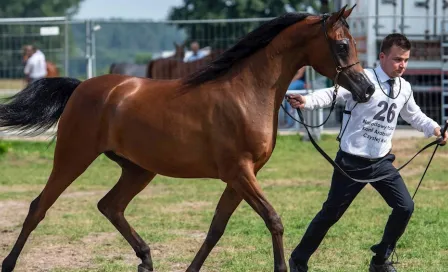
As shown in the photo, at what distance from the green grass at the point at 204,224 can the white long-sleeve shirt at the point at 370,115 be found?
3.99 feet

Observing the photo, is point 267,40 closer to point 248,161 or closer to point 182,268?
point 248,161

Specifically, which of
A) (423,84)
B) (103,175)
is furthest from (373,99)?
(423,84)

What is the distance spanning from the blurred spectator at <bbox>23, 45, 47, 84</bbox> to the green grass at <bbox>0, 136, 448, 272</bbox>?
169 inches

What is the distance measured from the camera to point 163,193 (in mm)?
12492

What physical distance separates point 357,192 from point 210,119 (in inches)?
46.3

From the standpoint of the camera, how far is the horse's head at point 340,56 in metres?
6.68

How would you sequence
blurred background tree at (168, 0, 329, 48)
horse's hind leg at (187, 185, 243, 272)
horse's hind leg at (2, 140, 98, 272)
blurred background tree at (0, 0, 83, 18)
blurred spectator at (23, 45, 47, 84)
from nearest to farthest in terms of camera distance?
horse's hind leg at (187, 185, 243, 272), horse's hind leg at (2, 140, 98, 272), blurred spectator at (23, 45, 47, 84), blurred background tree at (168, 0, 329, 48), blurred background tree at (0, 0, 83, 18)

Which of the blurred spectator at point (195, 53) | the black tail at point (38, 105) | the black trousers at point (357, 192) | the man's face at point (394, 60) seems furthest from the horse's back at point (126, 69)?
the man's face at point (394, 60)

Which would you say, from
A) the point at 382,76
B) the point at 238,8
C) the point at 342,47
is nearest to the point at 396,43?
the point at 382,76

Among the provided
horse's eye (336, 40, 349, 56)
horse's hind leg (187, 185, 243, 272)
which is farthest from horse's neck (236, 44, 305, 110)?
horse's hind leg (187, 185, 243, 272)

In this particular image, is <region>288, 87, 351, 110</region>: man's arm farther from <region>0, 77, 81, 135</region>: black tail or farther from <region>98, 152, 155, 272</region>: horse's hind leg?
<region>0, 77, 81, 135</region>: black tail

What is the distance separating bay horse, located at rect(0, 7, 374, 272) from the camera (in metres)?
6.83

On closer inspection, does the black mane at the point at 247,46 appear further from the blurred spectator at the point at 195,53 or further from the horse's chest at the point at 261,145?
the blurred spectator at the point at 195,53

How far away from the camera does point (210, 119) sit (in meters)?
7.05
